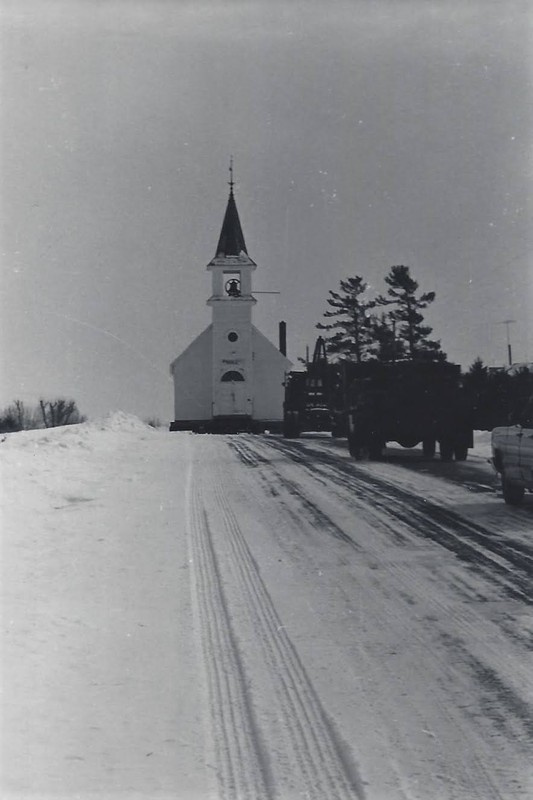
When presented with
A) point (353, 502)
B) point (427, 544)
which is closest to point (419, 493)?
point (353, 502)

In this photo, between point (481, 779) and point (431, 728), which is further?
point (431, 728)

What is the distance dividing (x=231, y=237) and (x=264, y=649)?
57.1 meters

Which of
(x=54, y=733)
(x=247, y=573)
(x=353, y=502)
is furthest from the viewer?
(x=353, y=502)

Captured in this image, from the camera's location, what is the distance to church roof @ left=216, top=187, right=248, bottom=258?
60.1 metres

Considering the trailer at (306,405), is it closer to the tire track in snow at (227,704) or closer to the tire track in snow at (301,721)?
the tire track in snow at (227,704)

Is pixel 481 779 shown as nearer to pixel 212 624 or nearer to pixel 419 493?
pixel 212 624

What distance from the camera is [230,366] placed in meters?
56.9

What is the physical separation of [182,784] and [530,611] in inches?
128

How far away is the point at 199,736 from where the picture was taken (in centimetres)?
400

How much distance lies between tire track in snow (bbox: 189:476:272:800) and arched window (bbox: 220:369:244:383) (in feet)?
161

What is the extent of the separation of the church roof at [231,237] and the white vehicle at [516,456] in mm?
49889

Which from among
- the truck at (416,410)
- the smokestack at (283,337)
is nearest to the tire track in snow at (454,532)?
the truck at (416,410)

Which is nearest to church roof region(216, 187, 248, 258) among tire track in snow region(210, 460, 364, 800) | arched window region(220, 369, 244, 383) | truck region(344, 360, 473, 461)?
arched window region(220, 369, 244, 383)

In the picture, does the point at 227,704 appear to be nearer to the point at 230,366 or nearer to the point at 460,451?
the point at 460,451
